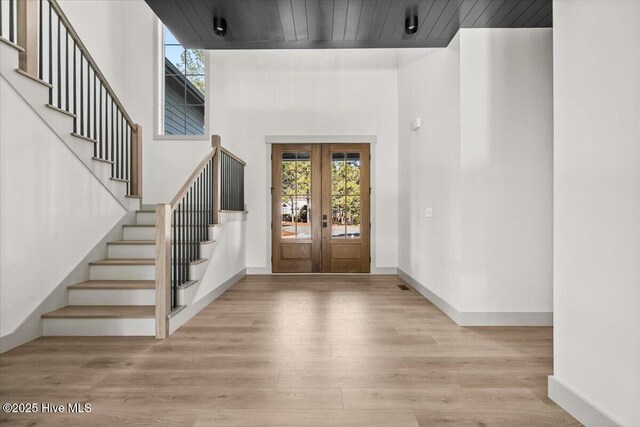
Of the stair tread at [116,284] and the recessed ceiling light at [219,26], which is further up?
the recessed ceiling light at [219,26]

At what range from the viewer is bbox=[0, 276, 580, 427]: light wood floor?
190 cm

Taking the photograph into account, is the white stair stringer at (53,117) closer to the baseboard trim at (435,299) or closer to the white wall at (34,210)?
the white wall at (34,210)

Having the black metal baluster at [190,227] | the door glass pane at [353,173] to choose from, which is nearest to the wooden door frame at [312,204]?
the door glass pane at [353,173]

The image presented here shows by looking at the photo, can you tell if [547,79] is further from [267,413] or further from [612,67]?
[267,413]

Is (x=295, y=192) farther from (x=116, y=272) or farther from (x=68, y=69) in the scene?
(x=68, y=69)

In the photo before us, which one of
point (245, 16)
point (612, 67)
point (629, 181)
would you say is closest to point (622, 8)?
point (612, 67)

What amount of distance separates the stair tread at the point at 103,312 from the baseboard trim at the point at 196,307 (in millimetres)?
215

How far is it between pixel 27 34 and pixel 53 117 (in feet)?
2.34

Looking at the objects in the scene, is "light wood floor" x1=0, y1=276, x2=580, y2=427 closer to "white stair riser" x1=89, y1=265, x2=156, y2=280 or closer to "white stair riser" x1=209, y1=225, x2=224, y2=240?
"white stair riser" x1=89, y1=265, x2=156, y2=280

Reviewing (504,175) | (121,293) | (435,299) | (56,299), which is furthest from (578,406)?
(56,299)

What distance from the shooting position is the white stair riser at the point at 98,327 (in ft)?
10.2

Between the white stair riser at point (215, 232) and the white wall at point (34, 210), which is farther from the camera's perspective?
the white stair riser at point (215, 232)

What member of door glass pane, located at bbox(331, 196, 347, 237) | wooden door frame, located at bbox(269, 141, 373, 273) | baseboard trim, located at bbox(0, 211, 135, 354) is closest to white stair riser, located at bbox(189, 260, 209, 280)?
baseboard trim, located at bbox(0, 211, 135, 354)

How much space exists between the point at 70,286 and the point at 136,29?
4966 millimetres
